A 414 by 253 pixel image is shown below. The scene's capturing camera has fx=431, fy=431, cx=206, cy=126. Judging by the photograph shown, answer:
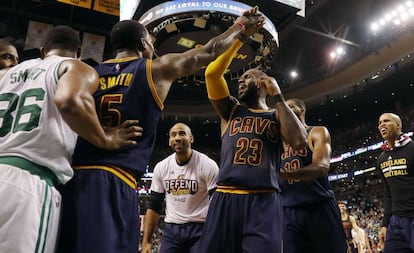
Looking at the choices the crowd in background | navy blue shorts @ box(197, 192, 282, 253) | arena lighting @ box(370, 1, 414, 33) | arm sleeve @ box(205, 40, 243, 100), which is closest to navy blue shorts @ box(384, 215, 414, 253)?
navy blue shorts @ box(197, 192, 282, 253)

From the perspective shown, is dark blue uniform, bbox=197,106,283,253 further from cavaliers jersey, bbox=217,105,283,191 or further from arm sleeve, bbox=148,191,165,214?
arm sleeve, bbox=148,191,165,214

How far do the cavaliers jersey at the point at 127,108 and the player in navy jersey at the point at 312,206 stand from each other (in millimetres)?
1666

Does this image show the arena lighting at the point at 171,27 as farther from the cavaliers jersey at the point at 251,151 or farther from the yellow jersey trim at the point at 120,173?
the yellow jersey trim at the point at 120,173

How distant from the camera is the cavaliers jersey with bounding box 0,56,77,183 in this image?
211 cm

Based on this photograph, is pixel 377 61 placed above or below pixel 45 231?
above

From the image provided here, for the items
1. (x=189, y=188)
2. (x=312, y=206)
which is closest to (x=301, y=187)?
(x=312, y=206)

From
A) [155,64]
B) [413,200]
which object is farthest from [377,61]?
[155,64]

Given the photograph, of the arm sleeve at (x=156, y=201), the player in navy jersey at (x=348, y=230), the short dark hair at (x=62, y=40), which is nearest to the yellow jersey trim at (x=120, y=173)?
the short dark hair at (x=62, y=40)

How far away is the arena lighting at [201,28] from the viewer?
25.1ft

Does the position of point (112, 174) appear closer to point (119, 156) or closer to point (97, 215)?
point (119, 156)

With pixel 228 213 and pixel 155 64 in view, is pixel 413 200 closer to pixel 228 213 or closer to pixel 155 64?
pixel 228 213

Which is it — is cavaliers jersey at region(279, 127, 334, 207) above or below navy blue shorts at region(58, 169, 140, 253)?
above

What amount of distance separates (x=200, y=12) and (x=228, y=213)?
17.2 ft

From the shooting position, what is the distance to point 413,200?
4.77 metres
